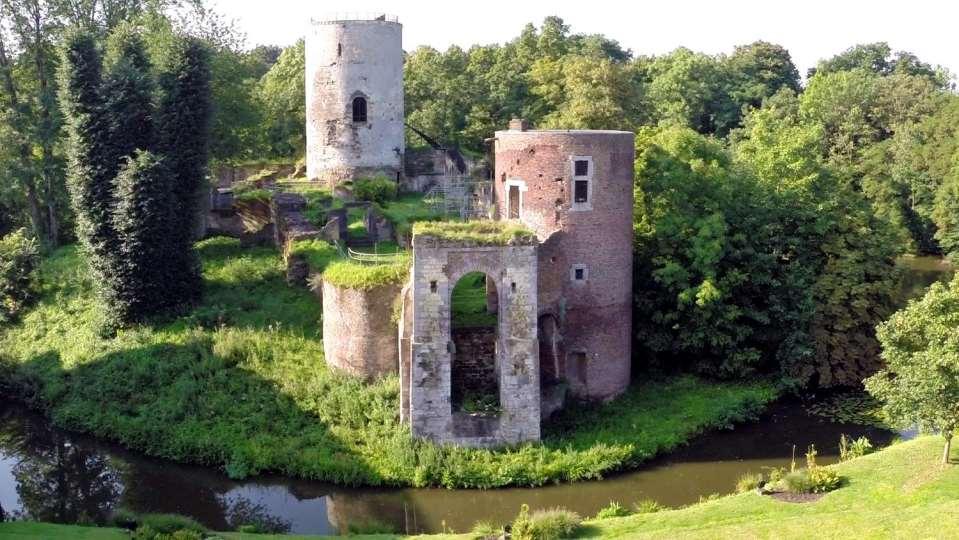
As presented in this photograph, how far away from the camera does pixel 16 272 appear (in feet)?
95.9

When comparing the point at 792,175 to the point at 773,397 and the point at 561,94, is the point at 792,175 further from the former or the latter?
the point at 561,94

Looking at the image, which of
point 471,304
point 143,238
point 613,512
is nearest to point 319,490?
point 471,304

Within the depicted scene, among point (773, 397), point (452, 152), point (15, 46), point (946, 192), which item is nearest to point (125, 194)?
point (15, 46)

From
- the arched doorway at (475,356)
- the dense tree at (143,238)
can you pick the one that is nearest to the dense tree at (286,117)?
the dense tree at (143,238)

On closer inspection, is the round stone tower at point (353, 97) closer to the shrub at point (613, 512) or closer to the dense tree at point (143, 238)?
the dense tree at point (143, 238)

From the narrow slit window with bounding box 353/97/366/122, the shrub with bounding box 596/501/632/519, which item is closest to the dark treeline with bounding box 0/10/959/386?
the narrow slit window with bounding box 353/97/366/122

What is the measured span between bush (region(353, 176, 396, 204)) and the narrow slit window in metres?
2.30

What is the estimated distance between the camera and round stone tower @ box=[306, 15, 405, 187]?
32031 millimetres

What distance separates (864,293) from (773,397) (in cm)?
397

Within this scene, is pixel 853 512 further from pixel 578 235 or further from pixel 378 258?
pixel 378 258

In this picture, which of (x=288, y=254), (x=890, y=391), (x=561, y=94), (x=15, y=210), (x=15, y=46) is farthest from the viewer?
(x=561, y=94)

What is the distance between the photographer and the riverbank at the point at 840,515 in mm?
14352

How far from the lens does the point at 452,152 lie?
36281 mm

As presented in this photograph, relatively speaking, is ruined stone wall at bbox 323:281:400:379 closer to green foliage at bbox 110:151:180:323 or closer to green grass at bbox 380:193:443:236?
green grass at bbox 380:193:443:236
